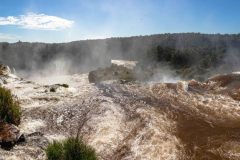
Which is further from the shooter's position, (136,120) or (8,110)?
(136,120)

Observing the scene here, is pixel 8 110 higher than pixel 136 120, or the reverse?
pixel 8 110

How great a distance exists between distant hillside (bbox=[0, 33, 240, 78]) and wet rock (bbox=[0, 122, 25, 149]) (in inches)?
1759

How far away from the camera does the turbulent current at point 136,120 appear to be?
15414mm

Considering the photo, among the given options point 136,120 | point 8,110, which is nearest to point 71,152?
point 8,110

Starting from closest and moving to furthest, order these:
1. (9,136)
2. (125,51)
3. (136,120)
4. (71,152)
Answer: (71,152) → (9,136) → (136,120) → (125,51)

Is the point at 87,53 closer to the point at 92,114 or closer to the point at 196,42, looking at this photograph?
the point at 196,42

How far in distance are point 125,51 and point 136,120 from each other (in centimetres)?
6913

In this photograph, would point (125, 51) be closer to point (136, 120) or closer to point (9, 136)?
point (136, 120)

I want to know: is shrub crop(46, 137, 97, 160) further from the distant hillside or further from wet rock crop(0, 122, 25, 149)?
the distant hillside

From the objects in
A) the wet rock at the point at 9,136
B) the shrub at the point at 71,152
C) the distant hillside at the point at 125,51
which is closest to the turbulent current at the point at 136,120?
the wet rock at the point at 9,136

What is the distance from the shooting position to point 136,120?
64.1 feet

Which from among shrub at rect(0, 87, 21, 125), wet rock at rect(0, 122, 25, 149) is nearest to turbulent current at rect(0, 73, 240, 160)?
wet rock at rect(0, 122, 25, 149)

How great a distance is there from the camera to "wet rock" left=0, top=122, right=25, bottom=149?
565 inches

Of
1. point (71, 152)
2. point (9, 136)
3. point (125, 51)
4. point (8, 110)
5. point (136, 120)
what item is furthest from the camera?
point (125, 51)
